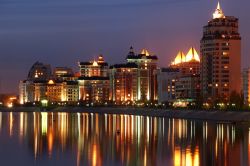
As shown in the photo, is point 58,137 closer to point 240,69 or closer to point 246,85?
point 246,85

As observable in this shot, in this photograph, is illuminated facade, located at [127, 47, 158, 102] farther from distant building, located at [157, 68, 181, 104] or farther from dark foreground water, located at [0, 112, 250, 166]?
dark foreground water, located at [0, 112, 250, 166]

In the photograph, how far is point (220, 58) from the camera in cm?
13275

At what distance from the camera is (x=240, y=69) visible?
132 meters

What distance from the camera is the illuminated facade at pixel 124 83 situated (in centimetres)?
19038

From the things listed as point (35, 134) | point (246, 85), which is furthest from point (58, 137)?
point (246, 85)

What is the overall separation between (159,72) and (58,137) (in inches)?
4433

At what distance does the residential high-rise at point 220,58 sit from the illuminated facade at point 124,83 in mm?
54152

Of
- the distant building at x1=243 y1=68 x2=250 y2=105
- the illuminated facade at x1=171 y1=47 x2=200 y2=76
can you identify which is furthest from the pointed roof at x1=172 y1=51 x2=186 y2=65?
the distant building at x1=243 y1=68 x2=250 y2=105

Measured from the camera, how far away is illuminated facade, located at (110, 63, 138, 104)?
190375 millimetres

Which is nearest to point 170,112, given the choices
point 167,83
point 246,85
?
point 246,85

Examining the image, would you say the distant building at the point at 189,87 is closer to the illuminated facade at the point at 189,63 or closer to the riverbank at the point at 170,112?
the riverbank at the point at 170,112

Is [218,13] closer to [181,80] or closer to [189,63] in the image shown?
[181,80]

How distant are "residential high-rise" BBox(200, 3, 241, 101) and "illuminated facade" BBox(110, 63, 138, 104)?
5415 centimetres

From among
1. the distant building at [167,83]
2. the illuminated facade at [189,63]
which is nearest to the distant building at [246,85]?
the distant building at [167,83]
